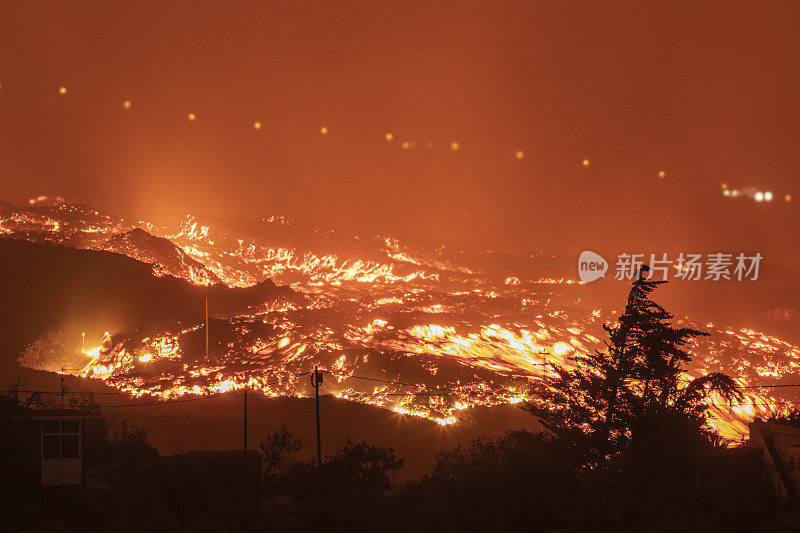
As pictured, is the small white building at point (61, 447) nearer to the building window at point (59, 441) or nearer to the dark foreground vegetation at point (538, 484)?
the building window at point (59, 441)

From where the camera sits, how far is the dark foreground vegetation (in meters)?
21.6

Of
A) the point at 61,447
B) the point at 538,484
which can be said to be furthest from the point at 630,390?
the point at 61,447

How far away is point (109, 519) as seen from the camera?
21453mm

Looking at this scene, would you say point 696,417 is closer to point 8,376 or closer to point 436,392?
point 436,392

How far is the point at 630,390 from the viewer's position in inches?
1102

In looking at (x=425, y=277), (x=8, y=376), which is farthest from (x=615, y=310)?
(x=8, y=376)

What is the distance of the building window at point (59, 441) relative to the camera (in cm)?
2791

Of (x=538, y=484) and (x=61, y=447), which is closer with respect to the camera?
(x=538, y=484)

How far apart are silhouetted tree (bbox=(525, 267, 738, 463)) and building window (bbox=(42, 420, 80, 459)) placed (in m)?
18.4

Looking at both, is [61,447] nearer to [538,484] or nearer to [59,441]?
[59,441]

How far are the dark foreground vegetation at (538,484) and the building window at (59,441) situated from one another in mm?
1289

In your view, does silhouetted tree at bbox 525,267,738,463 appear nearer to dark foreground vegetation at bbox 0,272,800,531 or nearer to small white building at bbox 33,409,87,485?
dark foreground vegetation at bbox 0,272,800,531

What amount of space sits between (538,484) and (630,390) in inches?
261

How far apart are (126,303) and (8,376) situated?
72.6ft
